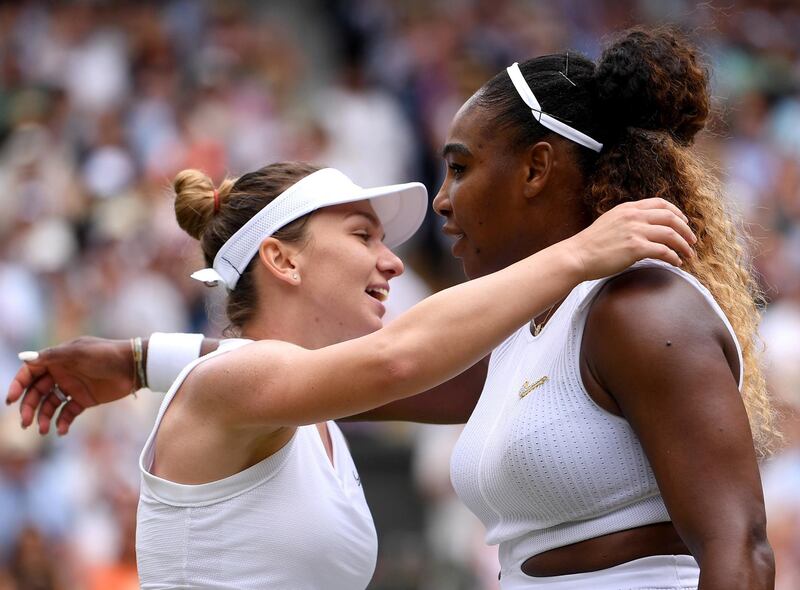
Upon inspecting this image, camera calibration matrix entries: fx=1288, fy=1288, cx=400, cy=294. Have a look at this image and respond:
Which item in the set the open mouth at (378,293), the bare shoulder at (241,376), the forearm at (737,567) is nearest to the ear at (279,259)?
the open mouth at (378,293)

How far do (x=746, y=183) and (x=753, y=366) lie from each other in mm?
5770

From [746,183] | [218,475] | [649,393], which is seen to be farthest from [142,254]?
[649,393]

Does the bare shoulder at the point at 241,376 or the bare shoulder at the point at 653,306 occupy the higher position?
the bare shoulder at the point at 653,306

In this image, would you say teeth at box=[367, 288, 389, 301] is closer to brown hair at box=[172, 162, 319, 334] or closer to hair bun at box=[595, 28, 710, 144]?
brown hair at box=[172, 162, 319, 334]

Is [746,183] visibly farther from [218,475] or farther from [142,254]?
[218,475]

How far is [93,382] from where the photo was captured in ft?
11.1

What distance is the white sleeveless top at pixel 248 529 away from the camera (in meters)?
2.66

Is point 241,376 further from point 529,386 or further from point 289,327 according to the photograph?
point 529,386

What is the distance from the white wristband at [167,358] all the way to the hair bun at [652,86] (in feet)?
4.18

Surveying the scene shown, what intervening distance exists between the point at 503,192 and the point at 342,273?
0.44 m

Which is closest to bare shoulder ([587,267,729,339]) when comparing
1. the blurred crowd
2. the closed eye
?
the closed eye

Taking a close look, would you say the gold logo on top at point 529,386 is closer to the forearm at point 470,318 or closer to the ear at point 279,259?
the forearm at point 470,318

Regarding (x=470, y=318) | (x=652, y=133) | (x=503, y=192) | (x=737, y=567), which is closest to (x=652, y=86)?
(x=652, y=133)

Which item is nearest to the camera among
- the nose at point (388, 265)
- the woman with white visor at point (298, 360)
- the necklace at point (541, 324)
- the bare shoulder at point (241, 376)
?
the woman with white visor at point (298, 360)
